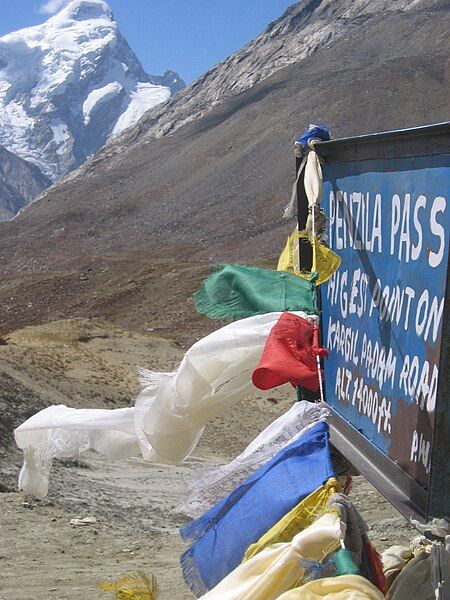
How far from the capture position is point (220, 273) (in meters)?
3.78

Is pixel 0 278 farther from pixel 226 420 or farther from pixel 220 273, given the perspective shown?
pixel 220 273

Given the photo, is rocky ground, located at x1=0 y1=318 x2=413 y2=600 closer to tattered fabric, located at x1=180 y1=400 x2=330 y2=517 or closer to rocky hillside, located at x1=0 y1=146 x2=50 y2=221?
tattered fabric, located at x1=180 y1=400 x2=330 y2=517

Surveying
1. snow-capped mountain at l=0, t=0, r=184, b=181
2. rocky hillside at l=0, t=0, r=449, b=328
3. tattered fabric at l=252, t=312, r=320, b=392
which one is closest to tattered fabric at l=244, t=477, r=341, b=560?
tattered fabric at l=252, t=312, r=320, b=392

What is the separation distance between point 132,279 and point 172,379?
86.4 feet

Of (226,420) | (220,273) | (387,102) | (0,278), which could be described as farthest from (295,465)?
(387,102)

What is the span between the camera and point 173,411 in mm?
3549

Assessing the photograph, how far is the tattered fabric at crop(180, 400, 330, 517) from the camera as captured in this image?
3.35 metres

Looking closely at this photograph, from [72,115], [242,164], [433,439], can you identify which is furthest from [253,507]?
[72,115]

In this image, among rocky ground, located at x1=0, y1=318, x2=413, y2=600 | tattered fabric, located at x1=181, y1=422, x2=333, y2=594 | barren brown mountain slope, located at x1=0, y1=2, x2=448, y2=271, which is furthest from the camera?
barren brown mountain slope, located at x1=0, y1=2, x2=448, y2=271

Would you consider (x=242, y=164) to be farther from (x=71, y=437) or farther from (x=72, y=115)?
(x=72, y=115)

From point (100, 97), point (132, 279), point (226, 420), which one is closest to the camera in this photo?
point (226, 420)

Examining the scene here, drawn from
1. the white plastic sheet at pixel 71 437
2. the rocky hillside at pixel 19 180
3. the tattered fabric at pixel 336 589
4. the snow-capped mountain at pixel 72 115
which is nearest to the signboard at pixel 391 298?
the tattered fabric at pixel 336 589

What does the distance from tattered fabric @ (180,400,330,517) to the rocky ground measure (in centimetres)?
12

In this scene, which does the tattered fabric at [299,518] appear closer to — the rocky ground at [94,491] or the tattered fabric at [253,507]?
the tattered fabric at [253,507]
